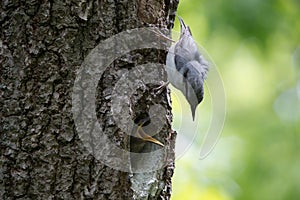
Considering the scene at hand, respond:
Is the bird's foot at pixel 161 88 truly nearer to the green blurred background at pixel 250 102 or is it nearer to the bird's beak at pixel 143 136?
the bird's beak at pixel 143 136

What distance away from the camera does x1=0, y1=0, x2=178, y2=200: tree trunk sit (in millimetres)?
1380

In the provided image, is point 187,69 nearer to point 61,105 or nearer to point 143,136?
point 143,136

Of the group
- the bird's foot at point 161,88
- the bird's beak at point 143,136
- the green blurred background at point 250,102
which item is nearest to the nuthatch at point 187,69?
the bird's foot at point 161,88

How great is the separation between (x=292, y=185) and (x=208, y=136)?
6.91ft

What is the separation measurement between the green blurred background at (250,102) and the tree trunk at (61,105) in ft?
3.47

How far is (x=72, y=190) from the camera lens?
1381 mm

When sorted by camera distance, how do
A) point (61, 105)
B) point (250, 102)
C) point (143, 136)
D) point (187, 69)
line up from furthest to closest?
point (250, 102)
point (187, 69)
point (143, 136)
point (61, 105)

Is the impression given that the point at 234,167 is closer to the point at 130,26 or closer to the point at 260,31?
the point at 260,31

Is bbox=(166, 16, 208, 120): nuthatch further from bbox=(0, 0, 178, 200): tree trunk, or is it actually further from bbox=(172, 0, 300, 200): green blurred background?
bbox=(172, 0, 300, 200): green blurred background

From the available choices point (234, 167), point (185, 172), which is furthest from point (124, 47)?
point (234, 167)

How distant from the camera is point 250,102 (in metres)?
3.89

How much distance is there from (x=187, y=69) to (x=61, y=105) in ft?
1.32

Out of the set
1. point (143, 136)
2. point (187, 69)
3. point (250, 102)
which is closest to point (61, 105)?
point (143, 136)

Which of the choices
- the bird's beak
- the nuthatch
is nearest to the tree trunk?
the bird's beak
